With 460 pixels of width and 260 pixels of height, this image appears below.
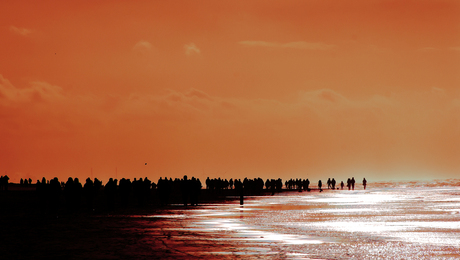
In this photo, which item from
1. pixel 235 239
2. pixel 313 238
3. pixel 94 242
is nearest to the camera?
pixel 94 242

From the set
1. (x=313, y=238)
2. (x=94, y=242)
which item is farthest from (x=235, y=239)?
(x=94, y=242)

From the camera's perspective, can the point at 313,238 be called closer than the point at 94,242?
No

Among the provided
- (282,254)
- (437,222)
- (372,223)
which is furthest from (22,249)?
(437,222)

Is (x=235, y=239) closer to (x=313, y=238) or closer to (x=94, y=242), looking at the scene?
(x=313, y=238)

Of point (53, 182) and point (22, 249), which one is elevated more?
point (53, 182)

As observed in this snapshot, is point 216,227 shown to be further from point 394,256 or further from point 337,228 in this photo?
point 394,256

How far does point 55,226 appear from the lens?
21078 mm

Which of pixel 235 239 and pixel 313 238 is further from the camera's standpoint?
pixel 313 238

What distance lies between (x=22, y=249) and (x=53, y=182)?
50.8ft

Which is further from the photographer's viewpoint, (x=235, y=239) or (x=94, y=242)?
(x=235, y=239)

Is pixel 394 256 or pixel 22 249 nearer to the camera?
pixel 394 256

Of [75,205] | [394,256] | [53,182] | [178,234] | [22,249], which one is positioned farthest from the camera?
[75,205]

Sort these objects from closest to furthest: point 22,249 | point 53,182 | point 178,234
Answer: point 22,249 < point 178,234 < point 53,182

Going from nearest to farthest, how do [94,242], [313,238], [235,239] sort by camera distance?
[94,242] → [235,239] → [313,238]
